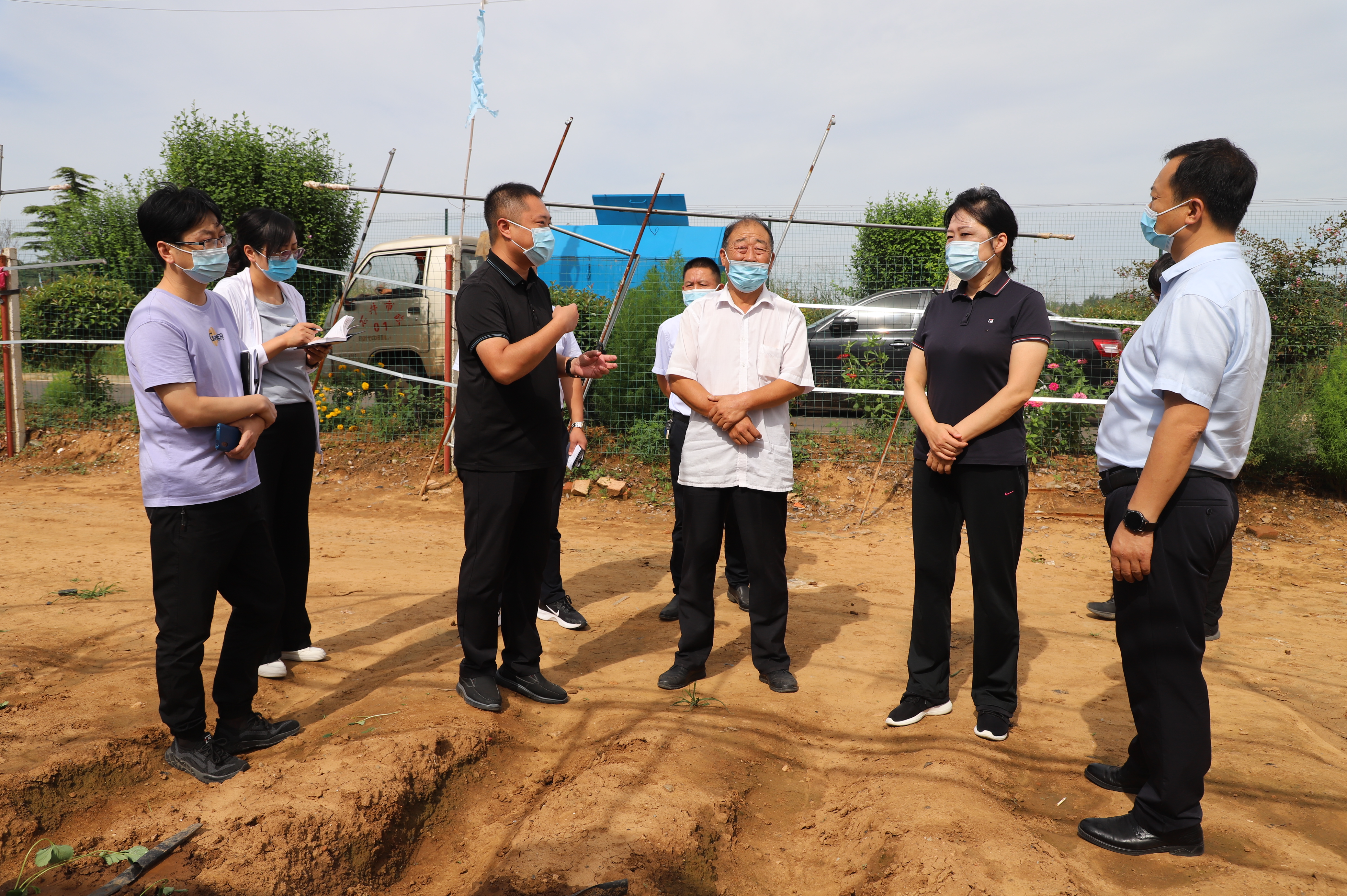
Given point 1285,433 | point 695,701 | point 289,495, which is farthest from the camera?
point 1285,433

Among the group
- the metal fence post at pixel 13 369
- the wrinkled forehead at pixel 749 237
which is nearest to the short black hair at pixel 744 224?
the wrinkled forehead at pixel 749 237

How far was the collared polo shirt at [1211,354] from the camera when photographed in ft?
7.02

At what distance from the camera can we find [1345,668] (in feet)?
13.3

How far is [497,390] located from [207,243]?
3.35 feet

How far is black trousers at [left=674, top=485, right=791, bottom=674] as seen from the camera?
3.46 m

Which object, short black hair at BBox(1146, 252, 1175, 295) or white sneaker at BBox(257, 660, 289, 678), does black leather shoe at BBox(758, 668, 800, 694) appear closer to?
white sneaker at BBox(257, 660, 289, 678)

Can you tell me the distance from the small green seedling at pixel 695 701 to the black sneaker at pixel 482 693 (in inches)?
27.2

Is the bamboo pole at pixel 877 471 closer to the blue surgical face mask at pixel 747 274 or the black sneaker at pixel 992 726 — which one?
the blue surgical face mask at pixel 747 274

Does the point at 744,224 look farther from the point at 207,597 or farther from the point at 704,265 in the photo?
the point at 207,597

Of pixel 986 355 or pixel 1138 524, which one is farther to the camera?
pixel 986 355

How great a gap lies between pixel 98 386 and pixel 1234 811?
1080cm

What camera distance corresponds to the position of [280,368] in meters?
3.38

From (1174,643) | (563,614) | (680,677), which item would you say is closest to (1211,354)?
(1174,643)

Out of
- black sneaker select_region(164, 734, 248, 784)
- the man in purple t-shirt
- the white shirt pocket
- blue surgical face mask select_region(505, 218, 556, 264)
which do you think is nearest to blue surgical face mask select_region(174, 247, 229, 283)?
the man in purple t-shirt
